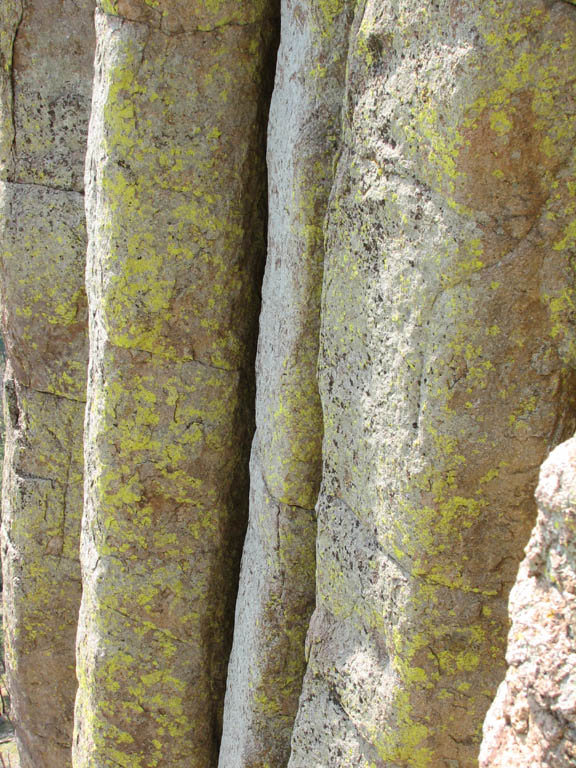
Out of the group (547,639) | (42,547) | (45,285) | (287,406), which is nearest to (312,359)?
(287,406)

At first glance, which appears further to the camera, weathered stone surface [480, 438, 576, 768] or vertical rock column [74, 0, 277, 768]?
vertical rock column [74, 0, 277, 768]

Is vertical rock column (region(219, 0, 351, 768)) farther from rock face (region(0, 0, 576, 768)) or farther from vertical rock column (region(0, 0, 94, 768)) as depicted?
vertical rock column (region(0, 0, 94, 768))

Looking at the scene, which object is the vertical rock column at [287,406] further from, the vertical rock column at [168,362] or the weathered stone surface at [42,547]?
the weathered stone surface at [42,547]

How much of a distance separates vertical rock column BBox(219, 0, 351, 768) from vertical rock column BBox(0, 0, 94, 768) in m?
3.15

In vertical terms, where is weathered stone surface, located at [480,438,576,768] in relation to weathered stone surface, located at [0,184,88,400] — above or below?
below

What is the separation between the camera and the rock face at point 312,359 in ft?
10.6

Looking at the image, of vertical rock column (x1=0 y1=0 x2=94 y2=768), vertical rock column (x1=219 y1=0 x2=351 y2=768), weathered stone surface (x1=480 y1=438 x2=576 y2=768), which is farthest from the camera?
vertical rock column (x1=0 y1=0 x2=94 y2=768)

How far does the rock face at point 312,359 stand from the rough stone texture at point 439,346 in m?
0.01

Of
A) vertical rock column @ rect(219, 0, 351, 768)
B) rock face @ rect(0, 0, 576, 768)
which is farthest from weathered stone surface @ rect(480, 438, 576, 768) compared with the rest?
vertical rock column @ rect(219, 0, 351, 768)

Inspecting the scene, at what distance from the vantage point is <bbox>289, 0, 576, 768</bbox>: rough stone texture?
319 cm

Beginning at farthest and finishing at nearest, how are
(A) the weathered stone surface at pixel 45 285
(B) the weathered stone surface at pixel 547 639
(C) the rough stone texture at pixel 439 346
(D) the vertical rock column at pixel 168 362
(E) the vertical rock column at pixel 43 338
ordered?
→ (A) the weathered stone surface at pixel 45 285 < (E) the vertical rock column at pixel 43 338 < (D) the vertical rock column at pixel 168 362 < (C) the rough stone texture at pixel 439 346 < (B) the weathered stone surface at pixel 547 639

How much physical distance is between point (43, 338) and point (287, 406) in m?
3.75

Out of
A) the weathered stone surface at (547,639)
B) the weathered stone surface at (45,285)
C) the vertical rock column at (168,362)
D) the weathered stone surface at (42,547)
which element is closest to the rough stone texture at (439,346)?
the weathered stone surface at (547,639)

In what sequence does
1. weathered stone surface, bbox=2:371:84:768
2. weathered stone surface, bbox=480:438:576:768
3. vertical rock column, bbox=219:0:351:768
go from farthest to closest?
weathered stone surface, bbox=2:371:84:768 < vertical rock column, bbox=219:0:351:768 < weathered stone surface, bbox=480:438:576:768
